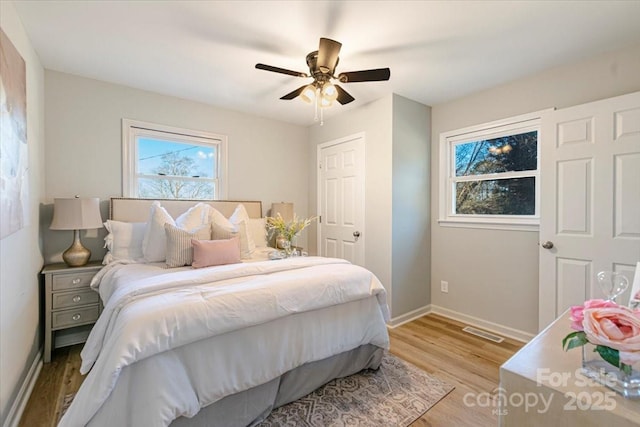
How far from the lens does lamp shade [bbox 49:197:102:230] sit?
7.91 ft

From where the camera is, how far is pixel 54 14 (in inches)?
75.2

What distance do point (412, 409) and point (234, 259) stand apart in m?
1.76

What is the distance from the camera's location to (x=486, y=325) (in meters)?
3.07

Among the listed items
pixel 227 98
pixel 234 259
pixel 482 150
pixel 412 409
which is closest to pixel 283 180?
pixel 227 98

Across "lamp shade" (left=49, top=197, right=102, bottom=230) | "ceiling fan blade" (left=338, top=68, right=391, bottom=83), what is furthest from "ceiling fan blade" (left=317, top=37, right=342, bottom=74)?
"lamp shade" (left=49, top=197, right=102, bottom=230)

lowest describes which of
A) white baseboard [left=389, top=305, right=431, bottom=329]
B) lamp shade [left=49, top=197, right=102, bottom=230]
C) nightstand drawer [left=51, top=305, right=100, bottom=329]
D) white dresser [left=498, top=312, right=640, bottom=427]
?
white baseboard [left=389, top=305, right=431, bottom=329]

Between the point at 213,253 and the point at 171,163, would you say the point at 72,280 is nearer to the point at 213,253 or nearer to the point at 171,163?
the point at 213,253

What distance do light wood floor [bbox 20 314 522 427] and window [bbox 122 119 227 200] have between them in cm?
170

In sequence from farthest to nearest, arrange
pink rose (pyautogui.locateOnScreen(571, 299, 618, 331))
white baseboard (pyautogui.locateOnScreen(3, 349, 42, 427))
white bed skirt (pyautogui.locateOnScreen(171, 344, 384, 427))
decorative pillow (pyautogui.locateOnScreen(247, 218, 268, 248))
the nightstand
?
decorative pillow (pyautogui.locateOnScreen(247, 218, 268, 248)) < the nightstand < white baseboard (pyautogui.locateOnScreen(3, 349, 42, 427)) < white bed skirt (pyautogui.locateOnScreen(171, 344, 384, 427)) < pink rose (pyautogui.locateOnScreen(571, 299, 618, 331))

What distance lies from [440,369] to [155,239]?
2.70m

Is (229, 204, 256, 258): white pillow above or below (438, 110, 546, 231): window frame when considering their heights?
below

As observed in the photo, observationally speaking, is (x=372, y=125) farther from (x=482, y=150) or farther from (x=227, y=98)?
(x=227, y=98)

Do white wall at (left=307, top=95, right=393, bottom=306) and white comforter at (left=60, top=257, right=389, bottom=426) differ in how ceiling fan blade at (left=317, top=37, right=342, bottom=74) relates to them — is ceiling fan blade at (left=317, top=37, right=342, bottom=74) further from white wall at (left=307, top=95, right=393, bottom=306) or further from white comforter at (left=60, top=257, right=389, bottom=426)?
white comforter at (left=60, top=257, right=389, bottom=426)

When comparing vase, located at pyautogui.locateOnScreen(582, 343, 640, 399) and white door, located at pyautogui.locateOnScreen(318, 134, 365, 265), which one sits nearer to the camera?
vase, located at pyautogui.locateOnScreen(582, 343, 640, 399)
